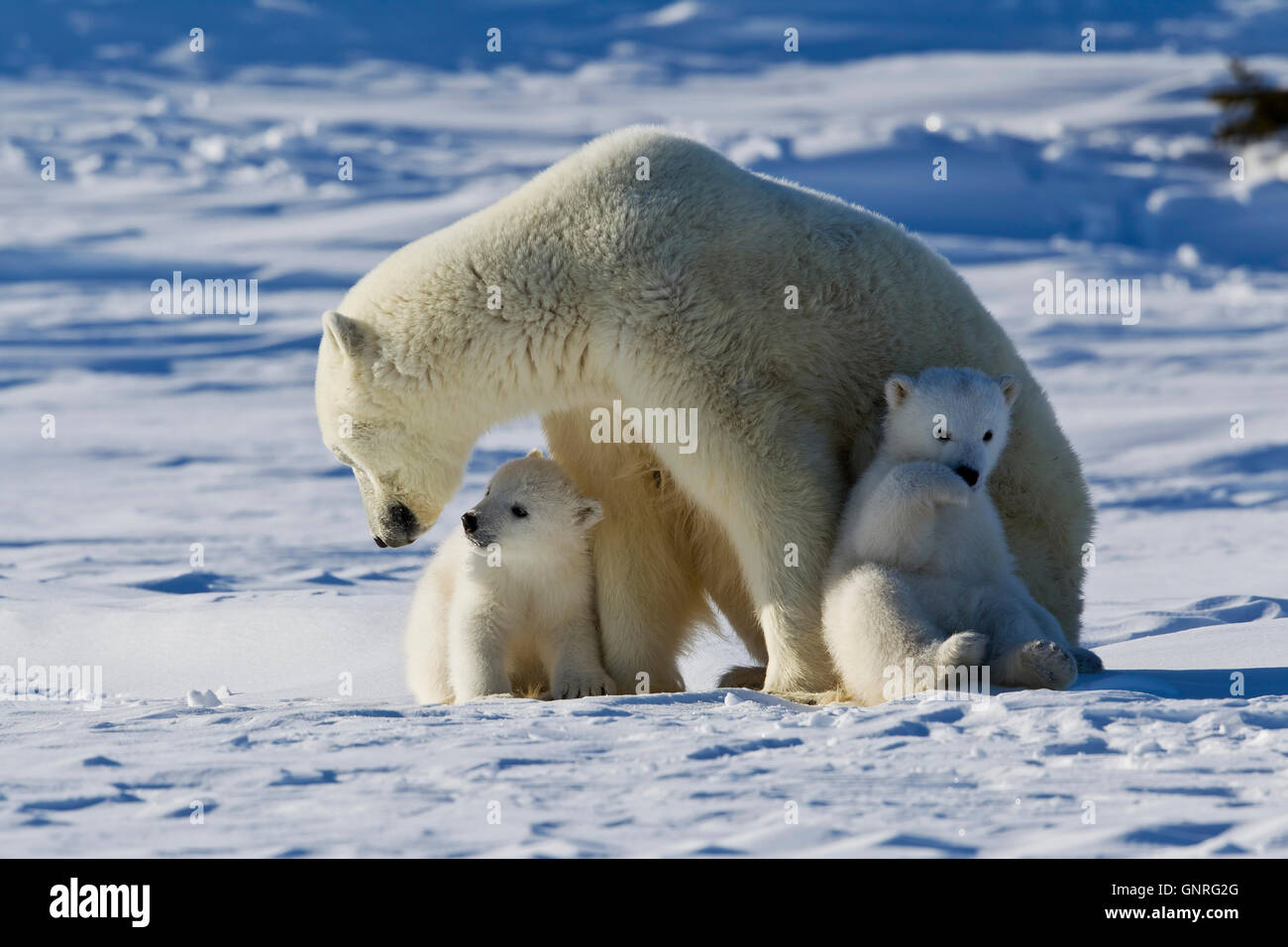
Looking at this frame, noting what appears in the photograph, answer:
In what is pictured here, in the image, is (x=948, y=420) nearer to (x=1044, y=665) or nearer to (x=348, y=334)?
(x=1044, y=665)

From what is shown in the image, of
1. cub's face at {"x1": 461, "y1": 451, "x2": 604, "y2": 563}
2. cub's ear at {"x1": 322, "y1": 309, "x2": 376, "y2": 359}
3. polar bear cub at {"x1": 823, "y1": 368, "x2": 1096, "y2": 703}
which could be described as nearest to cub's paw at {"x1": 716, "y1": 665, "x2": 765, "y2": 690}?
cub's face at {"x1": 461, "y1": 451, "x2": 604, "y2": 563}

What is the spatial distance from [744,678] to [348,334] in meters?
1.87

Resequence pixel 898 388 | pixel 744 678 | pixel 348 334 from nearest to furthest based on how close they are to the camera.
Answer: pixel 898 388 < pixel 348 334 < pixel 744 678

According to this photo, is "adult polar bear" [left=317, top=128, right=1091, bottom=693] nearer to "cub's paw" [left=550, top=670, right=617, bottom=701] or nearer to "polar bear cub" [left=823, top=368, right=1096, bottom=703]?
"cub's paw" [left=550, top=670, right=617, bottom=701]

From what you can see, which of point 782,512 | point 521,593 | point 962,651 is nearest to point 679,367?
point 782,512

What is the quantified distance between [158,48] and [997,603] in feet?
131

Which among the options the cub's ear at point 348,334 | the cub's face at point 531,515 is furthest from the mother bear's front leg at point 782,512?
the cub's ear at point 348,334

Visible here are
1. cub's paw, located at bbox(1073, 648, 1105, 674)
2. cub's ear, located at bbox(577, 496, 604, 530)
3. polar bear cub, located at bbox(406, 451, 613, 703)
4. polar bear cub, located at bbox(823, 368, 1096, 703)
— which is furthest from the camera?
cub's ear, located at bbox(577, 496, 604, 530)

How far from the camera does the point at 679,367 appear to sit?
4699 mm

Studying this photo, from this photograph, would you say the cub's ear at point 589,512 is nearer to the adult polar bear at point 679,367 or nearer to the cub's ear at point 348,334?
the adult polar bear at point 679,367

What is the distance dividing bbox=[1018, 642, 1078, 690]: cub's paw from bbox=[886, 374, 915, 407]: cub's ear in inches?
32.8

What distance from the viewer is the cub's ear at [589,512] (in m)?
5.08

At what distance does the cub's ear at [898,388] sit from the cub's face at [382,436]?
1472 mm

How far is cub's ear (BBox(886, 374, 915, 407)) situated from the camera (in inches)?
181
